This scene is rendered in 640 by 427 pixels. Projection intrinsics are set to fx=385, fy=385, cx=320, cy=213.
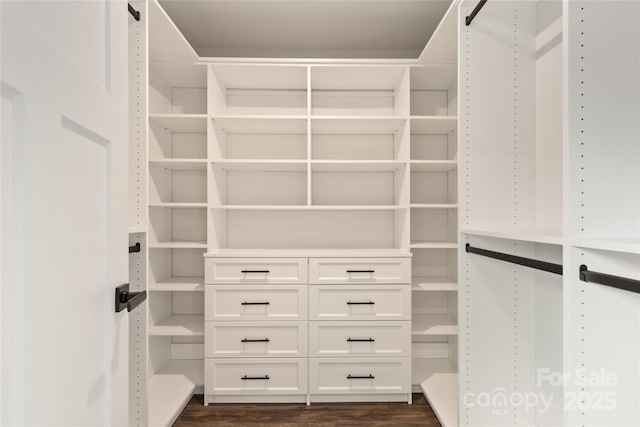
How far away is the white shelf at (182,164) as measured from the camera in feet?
8.04

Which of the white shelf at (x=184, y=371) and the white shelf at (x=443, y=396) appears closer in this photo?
the white shelf at (x=443, y=396)

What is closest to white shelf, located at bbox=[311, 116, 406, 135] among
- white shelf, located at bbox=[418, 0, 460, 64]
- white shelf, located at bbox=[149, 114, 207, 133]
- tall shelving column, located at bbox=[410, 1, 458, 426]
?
tall shelving column, located at bbox=[410, 1, 458, 426]

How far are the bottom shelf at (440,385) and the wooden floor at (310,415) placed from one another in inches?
3.1

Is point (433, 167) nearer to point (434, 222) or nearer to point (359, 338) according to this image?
point (434, 222)

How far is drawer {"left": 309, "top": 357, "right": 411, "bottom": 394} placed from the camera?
240 centimetres

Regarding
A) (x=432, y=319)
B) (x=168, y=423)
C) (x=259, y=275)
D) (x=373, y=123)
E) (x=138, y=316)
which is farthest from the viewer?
(x=432, y=319)

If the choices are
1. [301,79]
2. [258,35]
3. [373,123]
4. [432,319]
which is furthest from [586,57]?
[258,35]

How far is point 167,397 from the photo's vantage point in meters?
2.35

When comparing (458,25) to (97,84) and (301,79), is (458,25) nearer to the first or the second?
(301,79)

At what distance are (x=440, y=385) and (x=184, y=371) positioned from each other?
1.76 m

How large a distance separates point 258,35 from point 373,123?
1.09 meters

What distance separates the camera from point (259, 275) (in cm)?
241

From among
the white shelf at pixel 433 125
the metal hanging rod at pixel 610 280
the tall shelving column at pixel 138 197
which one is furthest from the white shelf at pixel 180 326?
the metal hanging rod at pixel 610 280

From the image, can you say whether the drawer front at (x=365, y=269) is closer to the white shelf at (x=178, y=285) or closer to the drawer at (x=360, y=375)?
the drawer at (x=360, y=375)
